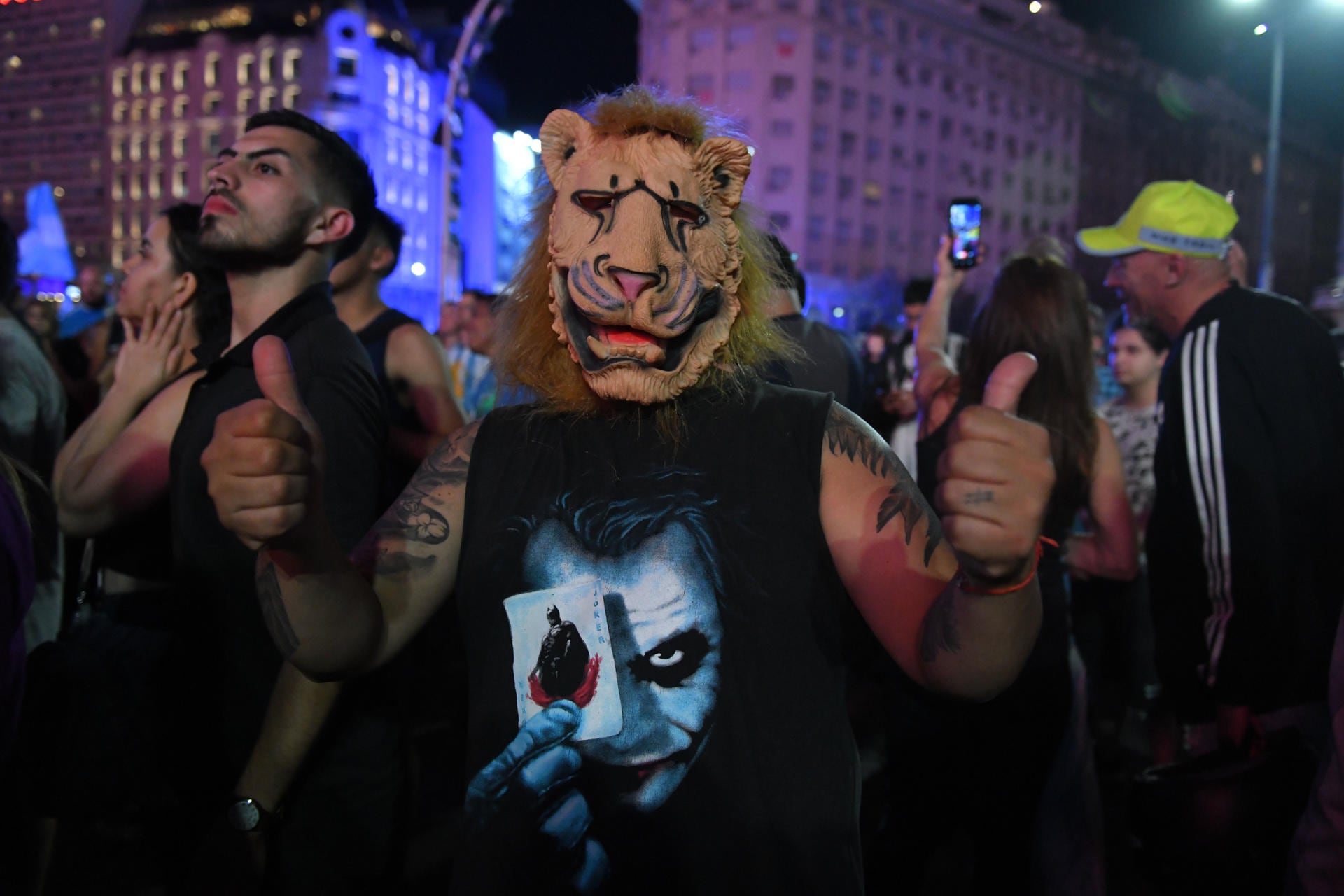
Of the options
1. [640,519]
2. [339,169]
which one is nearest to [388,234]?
[339,169]

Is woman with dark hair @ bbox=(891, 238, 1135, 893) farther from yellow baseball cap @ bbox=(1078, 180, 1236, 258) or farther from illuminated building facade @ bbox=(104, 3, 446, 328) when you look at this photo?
illuminated building facade @ bbox=(104, 3, 446, 328)

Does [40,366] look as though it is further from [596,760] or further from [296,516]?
[596,760]

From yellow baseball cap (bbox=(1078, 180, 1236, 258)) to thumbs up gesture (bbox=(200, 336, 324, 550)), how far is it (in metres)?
2.83

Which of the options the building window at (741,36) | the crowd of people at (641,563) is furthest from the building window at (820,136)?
the crowd of people at (641,563)

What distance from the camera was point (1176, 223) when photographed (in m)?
3.09

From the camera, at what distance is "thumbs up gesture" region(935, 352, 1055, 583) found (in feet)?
3.29

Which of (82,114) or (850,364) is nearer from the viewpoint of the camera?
(850,364)

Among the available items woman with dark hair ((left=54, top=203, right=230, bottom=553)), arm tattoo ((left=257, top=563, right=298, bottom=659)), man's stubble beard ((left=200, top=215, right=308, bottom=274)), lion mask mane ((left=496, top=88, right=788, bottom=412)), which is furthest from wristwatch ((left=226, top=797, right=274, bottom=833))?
man's stubble beard ((left=200, top=215, right=308, bottom=274))

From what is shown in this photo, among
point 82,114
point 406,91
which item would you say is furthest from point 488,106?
point 82,114

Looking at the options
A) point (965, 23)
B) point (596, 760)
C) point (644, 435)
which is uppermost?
point (965, 23)

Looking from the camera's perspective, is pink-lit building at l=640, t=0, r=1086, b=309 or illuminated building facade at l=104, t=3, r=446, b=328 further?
illuminated building facade at l=104, t=3, r=446, b=328

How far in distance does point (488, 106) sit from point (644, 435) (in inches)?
2578

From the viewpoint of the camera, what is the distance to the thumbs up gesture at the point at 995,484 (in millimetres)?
1002

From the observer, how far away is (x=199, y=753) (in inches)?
84.0
